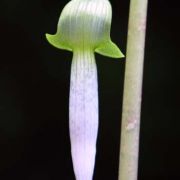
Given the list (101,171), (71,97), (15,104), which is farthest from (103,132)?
(71,97)

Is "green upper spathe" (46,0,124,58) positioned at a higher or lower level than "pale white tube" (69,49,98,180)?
higher

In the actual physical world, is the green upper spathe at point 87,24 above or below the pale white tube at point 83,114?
above

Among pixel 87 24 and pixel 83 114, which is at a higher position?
pixel 87 24
